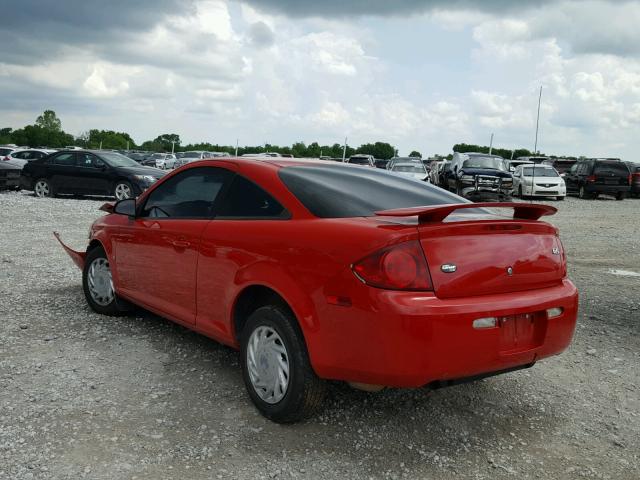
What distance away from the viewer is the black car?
1825cm

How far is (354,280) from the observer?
3.15 meters

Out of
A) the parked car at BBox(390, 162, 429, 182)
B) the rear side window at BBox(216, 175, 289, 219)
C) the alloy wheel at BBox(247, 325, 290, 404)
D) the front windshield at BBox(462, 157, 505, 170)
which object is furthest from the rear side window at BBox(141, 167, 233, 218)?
the parked car at BBox(390, 162, 429, 182)

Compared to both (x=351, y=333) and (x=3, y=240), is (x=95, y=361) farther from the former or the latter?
(x=3, y=240)

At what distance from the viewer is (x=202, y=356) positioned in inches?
189

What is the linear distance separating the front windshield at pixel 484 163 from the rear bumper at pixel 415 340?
70.2ft

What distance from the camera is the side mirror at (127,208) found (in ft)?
17.0

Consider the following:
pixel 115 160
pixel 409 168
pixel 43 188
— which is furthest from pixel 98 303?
pixel 409 168

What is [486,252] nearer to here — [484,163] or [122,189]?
[122,189]

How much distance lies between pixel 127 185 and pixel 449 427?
52.6ft

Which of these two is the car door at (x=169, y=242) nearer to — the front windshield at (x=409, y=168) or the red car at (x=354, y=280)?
the red car at (x=354, y=280)

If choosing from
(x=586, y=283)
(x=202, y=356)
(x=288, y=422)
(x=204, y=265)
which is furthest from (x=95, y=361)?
(x=586, y=283)

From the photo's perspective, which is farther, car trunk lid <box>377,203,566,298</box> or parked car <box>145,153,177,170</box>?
parked car <box>145,153,177,170</box>

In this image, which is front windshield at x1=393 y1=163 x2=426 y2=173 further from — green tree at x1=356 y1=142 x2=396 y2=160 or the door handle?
green tree at x1=356 y1=142 x2=396 y2=160

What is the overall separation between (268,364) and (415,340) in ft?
3.31
